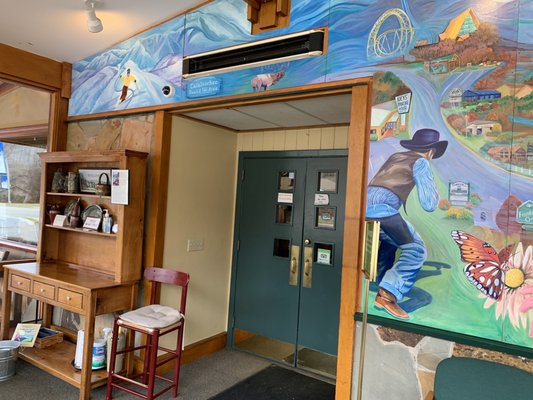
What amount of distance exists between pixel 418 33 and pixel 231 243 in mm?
2786

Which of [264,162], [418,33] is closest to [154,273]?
[264,162]

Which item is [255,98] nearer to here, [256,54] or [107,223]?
[256,54]

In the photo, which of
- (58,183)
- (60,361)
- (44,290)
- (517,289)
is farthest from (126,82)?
(517,289)

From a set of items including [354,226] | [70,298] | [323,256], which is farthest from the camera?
[323,256]

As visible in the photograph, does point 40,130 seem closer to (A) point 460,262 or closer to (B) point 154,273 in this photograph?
(B) point 154,273

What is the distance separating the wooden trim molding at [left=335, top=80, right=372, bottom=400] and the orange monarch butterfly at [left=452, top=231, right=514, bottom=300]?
565 millimetres

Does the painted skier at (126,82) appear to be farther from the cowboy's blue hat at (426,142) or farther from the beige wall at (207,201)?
the cowboy's blue hat at (426,142)

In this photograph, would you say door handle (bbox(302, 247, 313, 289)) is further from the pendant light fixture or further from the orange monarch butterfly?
the pendant light fixture

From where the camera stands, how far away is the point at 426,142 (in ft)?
7.31

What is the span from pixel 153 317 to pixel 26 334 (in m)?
1.51

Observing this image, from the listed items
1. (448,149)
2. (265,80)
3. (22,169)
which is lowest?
(22,169)

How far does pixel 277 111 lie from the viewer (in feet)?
10.6

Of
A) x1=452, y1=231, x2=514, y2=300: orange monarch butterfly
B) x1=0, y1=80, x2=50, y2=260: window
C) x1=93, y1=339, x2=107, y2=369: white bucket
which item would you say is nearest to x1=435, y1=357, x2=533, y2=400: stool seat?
x1=452, y1=231, x2=514, y2=300: orange monarch butterfly

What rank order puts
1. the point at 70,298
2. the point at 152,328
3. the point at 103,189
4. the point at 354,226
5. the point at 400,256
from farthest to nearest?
1. the point at 103,189
2. the point at 70,298
3. the point at 152,328
4. the point at 354,226
5. the point at 400,256
